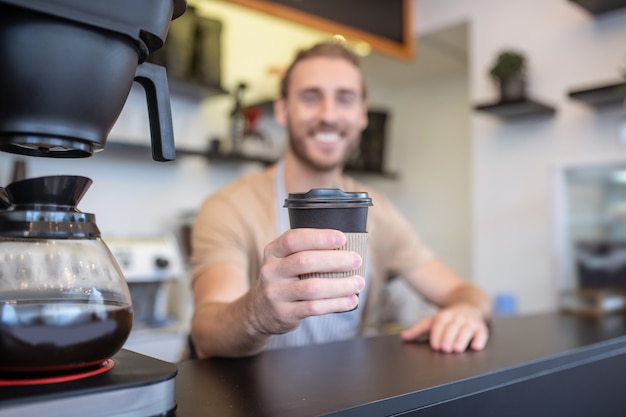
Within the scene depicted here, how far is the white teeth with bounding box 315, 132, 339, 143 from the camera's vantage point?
1503 millimetres

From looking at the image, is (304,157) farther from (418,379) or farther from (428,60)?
(428,60)


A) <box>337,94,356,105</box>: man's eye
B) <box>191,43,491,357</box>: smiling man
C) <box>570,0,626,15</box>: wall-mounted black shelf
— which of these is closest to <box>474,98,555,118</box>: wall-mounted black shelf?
<box>570,0,626,15</box>: wall-mounted black shelf

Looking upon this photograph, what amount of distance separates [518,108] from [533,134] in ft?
0.68

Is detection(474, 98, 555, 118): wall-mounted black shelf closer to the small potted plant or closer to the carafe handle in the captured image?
the small potted plant

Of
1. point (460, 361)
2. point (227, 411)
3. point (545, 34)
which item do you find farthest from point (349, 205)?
point (545, 34)

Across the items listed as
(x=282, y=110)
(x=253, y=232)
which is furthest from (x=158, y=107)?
(x=282, y=110)

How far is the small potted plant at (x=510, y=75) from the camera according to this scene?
2.64 metres

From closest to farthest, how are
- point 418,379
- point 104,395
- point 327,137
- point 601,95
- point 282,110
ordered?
1. point 104,395
2. point 418,379
3. point 327,137
4. point 282,110
5. point 601,95

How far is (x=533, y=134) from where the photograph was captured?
276 cm

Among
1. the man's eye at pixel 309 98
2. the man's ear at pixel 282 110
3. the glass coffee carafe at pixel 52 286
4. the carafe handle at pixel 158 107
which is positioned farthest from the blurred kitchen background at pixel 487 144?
the glass coffee carafe at pixel 52 286

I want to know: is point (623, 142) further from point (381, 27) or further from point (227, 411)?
point (227, 411)

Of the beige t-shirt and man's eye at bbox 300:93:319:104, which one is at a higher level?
man's eye at bbox 300:93:319:104

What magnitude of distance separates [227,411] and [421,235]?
3.52m

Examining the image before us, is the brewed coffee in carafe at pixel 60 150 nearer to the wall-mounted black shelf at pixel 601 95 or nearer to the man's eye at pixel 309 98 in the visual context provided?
the man's eye at pixel 309 98
